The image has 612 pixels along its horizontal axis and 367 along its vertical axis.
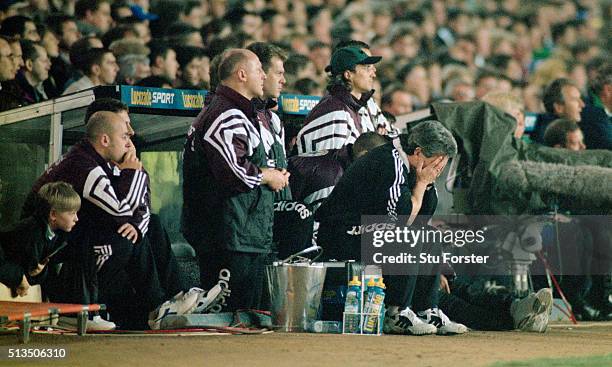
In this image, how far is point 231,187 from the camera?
836 centimetres

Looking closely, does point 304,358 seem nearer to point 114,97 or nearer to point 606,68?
point 114,97

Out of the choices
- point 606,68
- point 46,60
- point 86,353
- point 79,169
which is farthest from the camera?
point 606,68

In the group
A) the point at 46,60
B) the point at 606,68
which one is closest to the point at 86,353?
the point at 46,60

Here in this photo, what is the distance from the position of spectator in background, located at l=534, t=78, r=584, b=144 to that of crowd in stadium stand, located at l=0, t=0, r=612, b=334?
16 millimetres

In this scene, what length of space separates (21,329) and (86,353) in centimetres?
73

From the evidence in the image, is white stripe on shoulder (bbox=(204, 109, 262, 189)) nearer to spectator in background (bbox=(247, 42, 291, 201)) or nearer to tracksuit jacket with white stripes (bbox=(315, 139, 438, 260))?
spectator in background (bbox=(247, 42, 291, 201))

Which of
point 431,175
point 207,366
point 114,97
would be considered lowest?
point 207,366

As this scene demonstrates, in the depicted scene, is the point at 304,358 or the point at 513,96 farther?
the point at 513,96

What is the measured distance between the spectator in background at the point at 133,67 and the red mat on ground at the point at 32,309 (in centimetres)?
389

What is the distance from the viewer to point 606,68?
1197cm

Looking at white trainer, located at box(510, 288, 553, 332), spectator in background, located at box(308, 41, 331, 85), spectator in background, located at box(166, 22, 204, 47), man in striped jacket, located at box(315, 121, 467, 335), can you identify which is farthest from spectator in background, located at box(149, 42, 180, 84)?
white trainer, located at box(510, 288, 553, 332)

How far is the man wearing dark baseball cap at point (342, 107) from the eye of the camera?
31.1 feet

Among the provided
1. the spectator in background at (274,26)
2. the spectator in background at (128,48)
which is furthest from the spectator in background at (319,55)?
the spectator in background at (128,48)

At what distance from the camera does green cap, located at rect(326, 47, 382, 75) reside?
9.70 m
